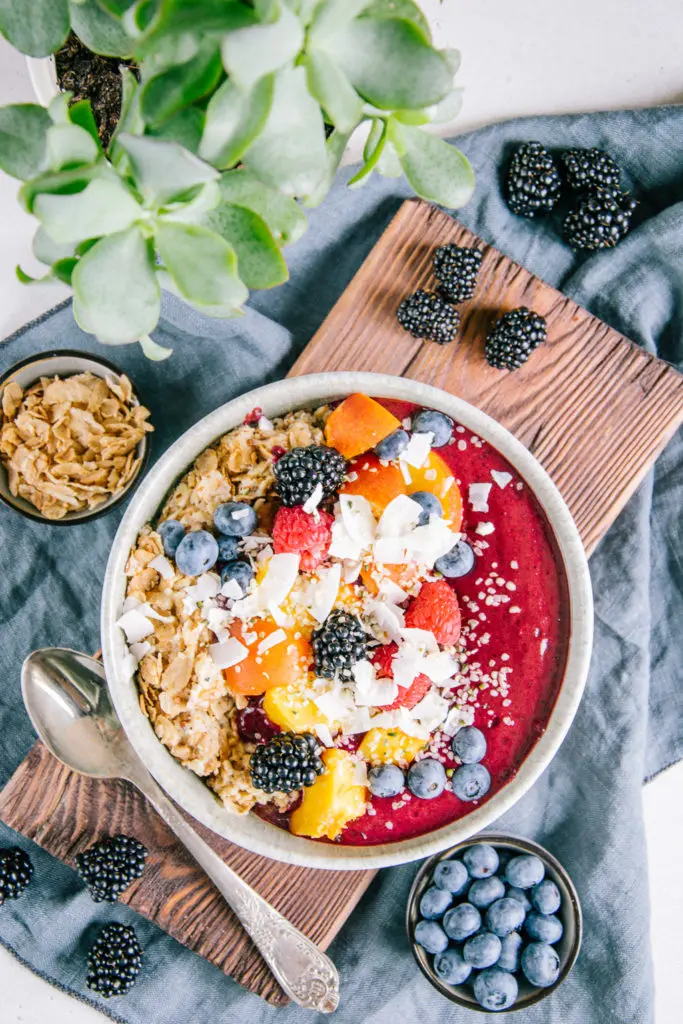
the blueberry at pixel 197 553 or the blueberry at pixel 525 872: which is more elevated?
the blueberry at pixel 197 553

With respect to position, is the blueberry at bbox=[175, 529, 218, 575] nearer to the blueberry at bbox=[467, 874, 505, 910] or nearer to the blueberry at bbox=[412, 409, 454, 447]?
the blueberry at bbox=[412, 409, 454, 447]

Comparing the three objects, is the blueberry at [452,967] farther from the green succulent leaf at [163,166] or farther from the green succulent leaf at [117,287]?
the green succulent leaf at [163,166]

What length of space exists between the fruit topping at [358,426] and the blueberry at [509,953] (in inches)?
49.3

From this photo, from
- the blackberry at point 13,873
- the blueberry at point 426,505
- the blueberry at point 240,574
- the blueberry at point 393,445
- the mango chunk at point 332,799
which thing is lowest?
the blackberry at point 13,873

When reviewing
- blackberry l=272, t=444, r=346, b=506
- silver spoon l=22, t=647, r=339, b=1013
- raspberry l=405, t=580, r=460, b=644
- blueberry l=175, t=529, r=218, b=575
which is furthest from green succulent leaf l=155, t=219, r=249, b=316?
silver spoon l=22, t=647, r=339, b=1013

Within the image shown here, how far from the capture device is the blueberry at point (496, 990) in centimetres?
215

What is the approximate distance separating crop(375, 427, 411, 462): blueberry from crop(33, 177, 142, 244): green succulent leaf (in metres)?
0.86

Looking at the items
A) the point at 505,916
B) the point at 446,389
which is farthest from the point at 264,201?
the point at 505,916

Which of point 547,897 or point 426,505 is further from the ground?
point 426,505

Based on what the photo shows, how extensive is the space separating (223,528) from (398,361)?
64 cm

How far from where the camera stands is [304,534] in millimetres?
1805

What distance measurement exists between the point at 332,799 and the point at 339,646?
0.35m

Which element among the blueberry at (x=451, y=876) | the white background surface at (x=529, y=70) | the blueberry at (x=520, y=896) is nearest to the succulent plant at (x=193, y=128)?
the white background surface at (x=529, y=70)

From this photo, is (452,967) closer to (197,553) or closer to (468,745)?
(468,745)
